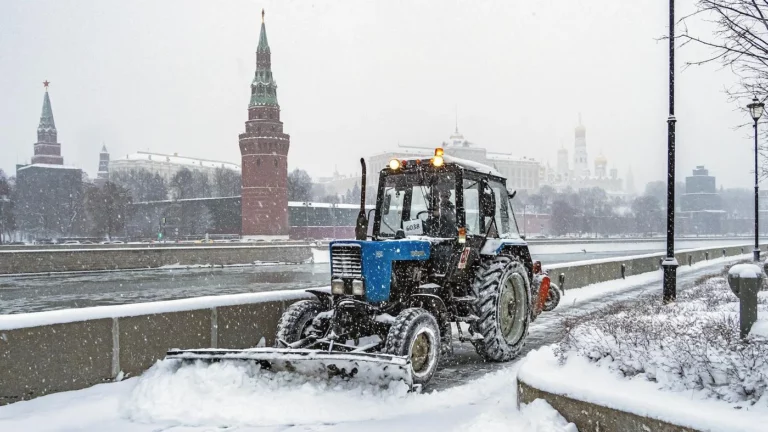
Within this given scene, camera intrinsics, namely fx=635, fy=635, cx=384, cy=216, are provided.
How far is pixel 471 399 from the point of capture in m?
6.61

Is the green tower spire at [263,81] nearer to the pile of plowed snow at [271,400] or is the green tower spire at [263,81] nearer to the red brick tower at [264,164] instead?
the red brick tower at [264,164]

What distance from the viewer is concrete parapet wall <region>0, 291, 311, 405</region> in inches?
245

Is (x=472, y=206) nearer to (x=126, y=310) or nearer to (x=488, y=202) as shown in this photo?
(x=488, y=202)

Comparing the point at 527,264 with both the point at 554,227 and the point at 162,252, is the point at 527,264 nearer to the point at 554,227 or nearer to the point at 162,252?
the point at 162,252

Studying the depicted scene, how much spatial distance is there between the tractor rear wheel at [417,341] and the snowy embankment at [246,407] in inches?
14.3

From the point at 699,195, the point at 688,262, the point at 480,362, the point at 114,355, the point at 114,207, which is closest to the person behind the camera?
the point at 114,355

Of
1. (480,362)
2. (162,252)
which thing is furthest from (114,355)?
(162,252)

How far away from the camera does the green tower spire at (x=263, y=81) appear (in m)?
75.5

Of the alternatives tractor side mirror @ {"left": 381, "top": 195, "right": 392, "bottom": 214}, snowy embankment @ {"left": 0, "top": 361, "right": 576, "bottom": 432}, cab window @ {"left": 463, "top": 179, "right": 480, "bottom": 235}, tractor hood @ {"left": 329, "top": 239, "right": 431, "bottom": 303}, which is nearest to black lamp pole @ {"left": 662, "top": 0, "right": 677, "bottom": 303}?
cab window @ {"left": 463, "top": 179, "right": 480, "bottom": 235}

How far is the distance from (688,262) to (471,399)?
29034 millimetres

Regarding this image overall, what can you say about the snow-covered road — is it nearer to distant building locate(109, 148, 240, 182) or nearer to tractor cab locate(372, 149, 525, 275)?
tractor cab locate(372, 149, 525, 275)

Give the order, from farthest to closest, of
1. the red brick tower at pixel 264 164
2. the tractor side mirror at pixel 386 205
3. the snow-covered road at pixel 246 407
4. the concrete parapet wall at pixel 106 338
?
the red brick tower at pixel 264 164, the tractor side mirror at pixel 386 205, the concrete parapet wall at pixel 106 338, the snow-covered road at pixel 246 407

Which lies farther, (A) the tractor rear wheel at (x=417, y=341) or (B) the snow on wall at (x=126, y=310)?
(A) the tractor rear wheel at (x=417, y=341)

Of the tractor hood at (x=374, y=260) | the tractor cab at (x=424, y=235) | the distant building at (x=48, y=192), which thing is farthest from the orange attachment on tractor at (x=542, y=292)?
the distant building at (x=48, y=192)
